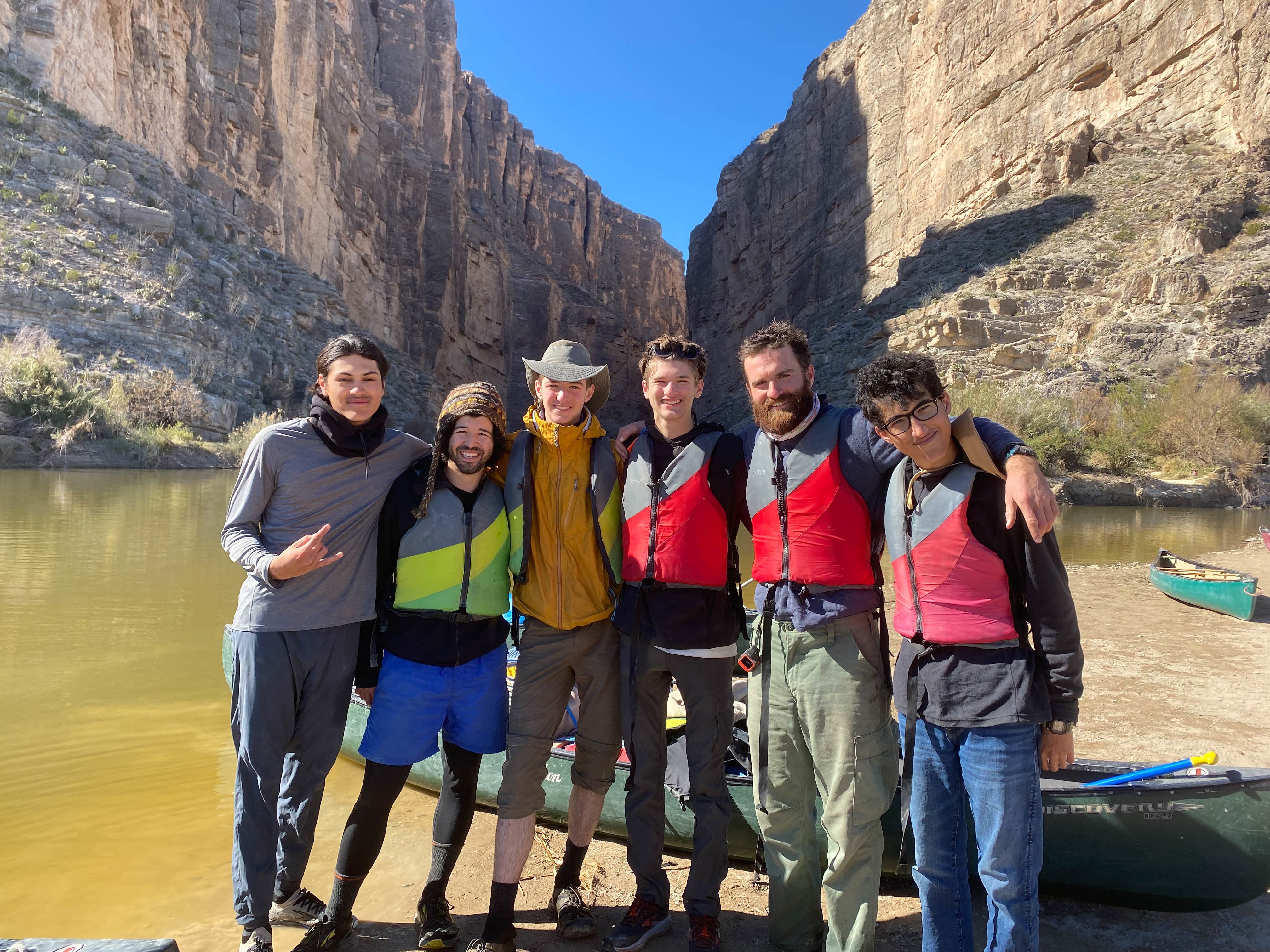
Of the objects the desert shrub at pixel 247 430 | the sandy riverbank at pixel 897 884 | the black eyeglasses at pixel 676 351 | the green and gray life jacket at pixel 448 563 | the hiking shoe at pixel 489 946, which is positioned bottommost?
the sandy riverbank at pixel 897 884

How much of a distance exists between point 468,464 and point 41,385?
828 inches

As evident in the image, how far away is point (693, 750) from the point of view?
2539 mm

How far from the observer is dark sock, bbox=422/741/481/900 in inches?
100

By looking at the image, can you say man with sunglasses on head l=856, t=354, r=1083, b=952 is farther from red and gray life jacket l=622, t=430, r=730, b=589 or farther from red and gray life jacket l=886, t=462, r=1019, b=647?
red and gray life jacket l=622, t=430, r=730, b=589

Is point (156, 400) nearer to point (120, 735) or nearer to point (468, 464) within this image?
point (120, 735)

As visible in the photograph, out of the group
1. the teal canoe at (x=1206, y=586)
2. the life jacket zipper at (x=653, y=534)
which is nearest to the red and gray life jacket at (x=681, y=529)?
the life jacket zipper at (x=653, y=534)

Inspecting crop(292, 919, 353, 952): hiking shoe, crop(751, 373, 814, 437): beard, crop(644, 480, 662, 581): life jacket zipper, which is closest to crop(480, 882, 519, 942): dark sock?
crop(292, 919, 353, 952): hiking shoe

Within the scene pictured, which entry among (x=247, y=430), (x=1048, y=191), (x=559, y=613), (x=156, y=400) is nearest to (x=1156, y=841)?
(x=559, y=613)

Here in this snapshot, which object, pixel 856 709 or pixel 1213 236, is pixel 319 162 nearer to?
pixel 1213 236

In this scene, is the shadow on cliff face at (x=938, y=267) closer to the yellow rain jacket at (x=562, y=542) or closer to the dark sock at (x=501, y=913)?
the yellow rain jacket at (x=562, y=542)

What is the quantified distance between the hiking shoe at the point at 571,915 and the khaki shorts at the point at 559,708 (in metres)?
0.45

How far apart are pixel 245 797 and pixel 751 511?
1.84m

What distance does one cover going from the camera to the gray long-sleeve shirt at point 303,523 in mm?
2289

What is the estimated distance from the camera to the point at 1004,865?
193 cm
